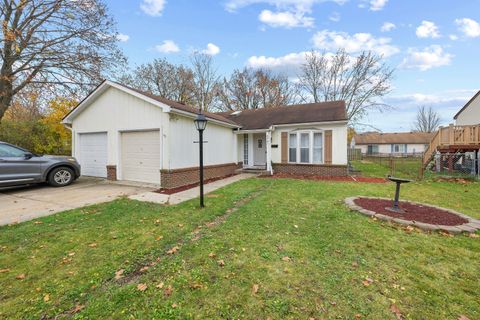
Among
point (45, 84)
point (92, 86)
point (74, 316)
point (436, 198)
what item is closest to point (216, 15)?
point (92, 86)

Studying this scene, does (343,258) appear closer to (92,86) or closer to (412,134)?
(92,86)

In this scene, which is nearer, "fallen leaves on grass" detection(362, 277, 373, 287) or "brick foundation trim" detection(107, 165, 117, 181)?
"fallen leaves on grass" detection(362, 277, 373, 287)

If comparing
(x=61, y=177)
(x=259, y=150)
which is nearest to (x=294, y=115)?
(x=259, y=150)

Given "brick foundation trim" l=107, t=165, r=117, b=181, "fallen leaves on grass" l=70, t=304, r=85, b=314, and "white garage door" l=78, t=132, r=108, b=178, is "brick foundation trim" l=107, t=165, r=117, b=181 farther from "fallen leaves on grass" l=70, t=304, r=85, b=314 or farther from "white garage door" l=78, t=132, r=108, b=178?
"fallen leaves on grass" l=70, t=304, r=85, b=314

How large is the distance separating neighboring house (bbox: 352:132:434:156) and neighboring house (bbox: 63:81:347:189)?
126 feet

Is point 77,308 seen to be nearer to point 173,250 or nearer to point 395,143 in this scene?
point 173,250

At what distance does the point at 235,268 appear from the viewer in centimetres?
290

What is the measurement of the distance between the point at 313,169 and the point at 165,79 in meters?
20.1

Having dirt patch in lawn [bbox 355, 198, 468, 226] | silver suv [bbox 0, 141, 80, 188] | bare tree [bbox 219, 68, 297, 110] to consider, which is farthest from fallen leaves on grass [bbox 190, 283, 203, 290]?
bare tree [bbox 219, 68, 297, 110]

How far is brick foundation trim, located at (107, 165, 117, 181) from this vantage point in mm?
9591

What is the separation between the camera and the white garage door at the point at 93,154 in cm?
1012

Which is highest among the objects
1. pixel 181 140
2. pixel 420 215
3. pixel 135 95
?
Result: pixel 135 95

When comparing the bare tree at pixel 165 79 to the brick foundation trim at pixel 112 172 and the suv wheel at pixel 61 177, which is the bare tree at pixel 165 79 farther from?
the suv wheel at pixel 61 177

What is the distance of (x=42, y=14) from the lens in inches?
454
